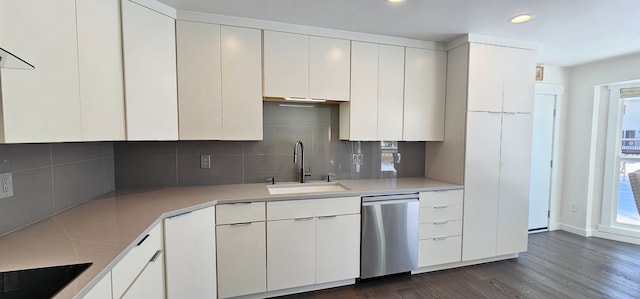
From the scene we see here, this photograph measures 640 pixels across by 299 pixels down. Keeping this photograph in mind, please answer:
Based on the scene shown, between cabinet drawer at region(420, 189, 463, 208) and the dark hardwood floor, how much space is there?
28.2 inches

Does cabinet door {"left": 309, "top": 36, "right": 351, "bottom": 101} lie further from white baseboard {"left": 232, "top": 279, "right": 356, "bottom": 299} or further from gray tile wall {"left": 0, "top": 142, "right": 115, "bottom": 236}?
gray tile wall {"left": 0, "top": 142, "right": 115, "bottom": 236}

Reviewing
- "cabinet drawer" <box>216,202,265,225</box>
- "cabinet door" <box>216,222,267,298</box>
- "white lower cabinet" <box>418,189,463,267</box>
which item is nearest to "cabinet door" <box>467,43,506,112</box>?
"white lower cabinet" <box>418,189,463,267</box>

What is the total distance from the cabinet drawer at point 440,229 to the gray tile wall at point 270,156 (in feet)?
2.35

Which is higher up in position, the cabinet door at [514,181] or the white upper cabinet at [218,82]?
the white upper cabinet at [218,82]

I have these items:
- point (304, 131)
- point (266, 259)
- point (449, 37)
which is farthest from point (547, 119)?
point (266, 259)

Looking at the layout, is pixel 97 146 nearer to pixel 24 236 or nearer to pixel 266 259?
pixel 24 236

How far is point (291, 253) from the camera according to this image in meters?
2.19

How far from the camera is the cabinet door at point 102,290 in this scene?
95 centimetres

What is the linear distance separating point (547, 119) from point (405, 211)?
9.56 feet

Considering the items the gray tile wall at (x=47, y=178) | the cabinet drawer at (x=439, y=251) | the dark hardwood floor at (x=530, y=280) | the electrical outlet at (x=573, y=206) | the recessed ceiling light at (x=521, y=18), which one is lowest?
the dark hardwood floor at (x=530, y=280)

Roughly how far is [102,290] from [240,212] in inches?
42.3

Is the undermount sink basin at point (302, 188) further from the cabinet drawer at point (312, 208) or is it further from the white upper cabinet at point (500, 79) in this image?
the white upper cabinet at point (500, 79)

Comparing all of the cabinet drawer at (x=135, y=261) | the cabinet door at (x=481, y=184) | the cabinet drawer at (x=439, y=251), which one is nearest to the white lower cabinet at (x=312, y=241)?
the cabinet drawer at (x=439, y=251)

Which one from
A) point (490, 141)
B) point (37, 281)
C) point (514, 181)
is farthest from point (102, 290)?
point (514, 181)
